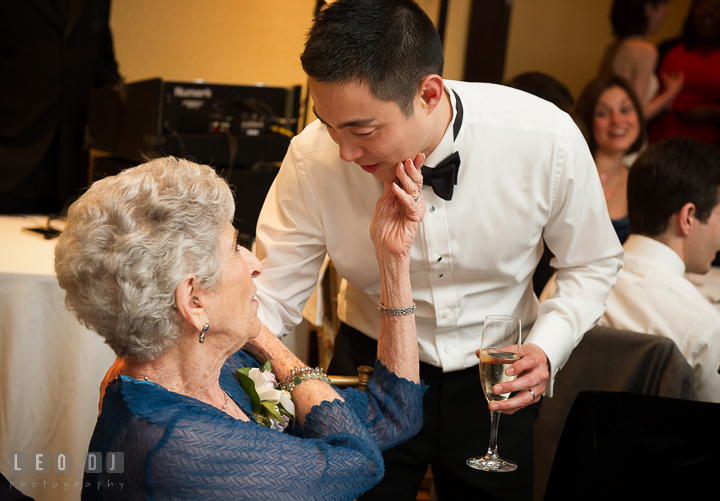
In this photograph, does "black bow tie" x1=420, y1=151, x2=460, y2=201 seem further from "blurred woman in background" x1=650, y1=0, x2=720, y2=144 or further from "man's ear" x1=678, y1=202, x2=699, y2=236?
"blurred woman in background" x1=650, y1=0, x2=720, y2=144

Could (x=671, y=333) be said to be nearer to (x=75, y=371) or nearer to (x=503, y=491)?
(x=503, y=491)

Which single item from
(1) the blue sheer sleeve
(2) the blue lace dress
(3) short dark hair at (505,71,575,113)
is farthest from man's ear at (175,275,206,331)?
(3) short dark hair at (505,71,575,113)

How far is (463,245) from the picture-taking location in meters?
1.61

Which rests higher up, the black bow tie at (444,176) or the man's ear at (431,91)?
the man's ear at (431,91)

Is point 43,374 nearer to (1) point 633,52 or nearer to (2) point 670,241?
(2) point 670,241

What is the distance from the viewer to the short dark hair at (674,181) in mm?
2264

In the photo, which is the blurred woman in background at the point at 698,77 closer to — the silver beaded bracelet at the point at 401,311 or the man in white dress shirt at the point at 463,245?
the man in white dress shirt at the point at 463,245

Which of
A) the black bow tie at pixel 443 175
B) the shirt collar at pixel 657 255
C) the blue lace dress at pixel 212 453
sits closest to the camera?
the blue lace dress at pixel 212 453

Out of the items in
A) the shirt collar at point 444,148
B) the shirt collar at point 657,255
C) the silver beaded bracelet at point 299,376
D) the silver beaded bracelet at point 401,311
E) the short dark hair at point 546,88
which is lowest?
the silver beaded bracelet at point 299,376

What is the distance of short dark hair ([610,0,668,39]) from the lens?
4.80 meters

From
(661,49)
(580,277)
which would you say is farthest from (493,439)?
(661,49)

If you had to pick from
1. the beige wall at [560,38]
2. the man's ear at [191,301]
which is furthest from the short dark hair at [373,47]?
the beige wall at [560,38]

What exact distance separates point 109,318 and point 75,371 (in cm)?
110

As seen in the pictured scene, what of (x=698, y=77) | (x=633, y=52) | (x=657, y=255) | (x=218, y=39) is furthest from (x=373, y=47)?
(x=698, y=77)
